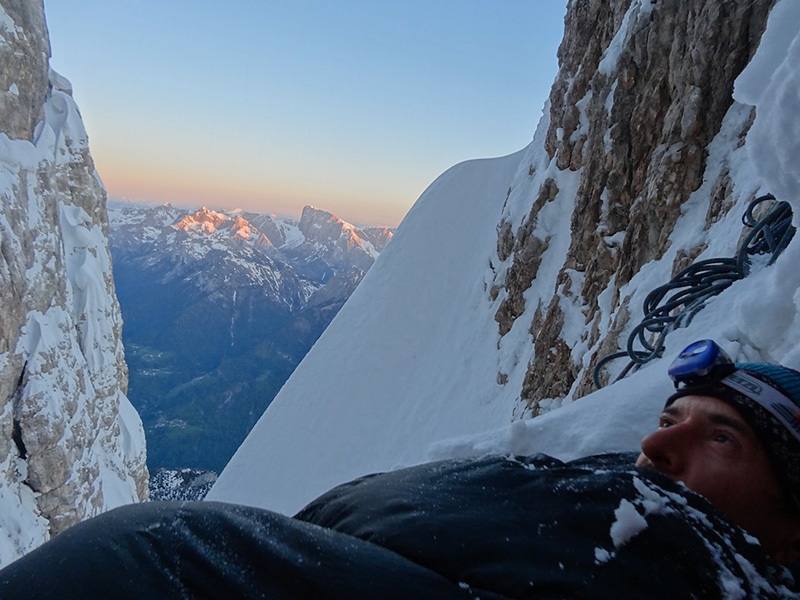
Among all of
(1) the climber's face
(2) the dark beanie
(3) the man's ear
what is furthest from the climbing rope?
(3) the man's ear

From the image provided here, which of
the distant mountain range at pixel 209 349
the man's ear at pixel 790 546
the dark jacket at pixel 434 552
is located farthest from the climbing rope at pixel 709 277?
the distant mountain range at pixel 209 349

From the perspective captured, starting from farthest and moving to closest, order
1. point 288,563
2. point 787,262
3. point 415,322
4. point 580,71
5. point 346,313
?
point 346,313 < point 415,322 < point 580,71 < point 787,262 < point 288,563

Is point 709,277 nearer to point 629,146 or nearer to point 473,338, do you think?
point 629,146

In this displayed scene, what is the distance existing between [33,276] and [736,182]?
29822 millimetres

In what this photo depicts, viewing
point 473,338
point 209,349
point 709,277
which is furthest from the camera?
point 209,349

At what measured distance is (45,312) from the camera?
26.1m

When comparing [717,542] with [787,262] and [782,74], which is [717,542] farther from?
[782,74]

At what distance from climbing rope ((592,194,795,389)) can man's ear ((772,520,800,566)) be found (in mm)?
1989

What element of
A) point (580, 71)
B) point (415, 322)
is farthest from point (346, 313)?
point (580, 71)

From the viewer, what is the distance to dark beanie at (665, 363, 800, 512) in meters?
1.45

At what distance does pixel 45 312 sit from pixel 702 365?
31479 millimetres

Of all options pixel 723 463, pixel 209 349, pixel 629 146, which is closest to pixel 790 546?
pixel 723 463

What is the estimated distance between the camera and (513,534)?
1.22 meters

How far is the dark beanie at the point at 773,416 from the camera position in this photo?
1.45 meters
